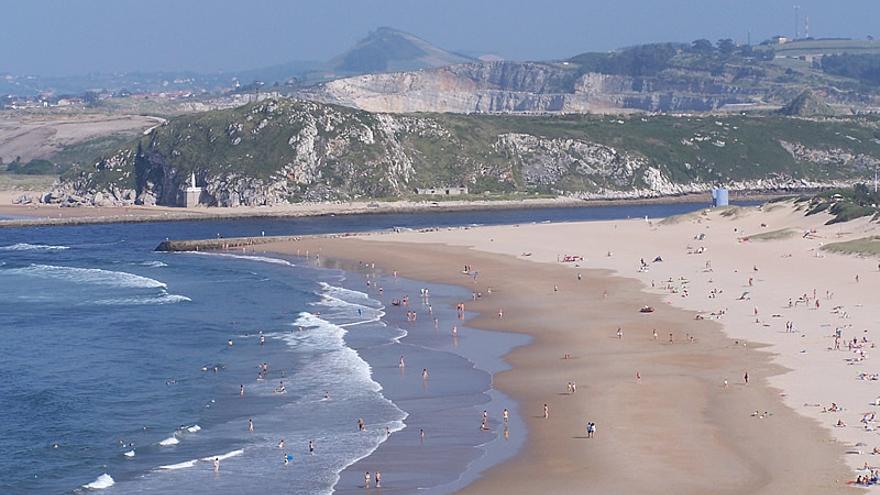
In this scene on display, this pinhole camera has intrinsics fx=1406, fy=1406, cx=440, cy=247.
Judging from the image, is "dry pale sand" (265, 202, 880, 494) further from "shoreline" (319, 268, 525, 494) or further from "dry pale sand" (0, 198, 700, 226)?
"dry pale sand" (0, 198, 700, 226)

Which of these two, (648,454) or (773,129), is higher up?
(773,129)

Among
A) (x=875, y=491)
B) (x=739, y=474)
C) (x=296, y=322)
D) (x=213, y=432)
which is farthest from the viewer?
(x=296, y=322)

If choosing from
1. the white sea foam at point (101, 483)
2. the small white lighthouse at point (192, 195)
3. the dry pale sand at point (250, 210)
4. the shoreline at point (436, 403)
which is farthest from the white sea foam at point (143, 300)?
the small white lighthouse at point (192, 195)

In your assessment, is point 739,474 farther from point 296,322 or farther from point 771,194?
point 771,194

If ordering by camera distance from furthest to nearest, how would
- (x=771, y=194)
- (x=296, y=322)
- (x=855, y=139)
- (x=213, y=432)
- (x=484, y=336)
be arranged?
(x=855, y=139), (x=771, y=194), (x=296, y=322), (x=484, y=336), (x=213, y=432)

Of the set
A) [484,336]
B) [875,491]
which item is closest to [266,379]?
[484,336]

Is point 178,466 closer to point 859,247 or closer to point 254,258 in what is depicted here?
point 859,247

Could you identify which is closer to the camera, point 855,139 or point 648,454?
point 648,454
